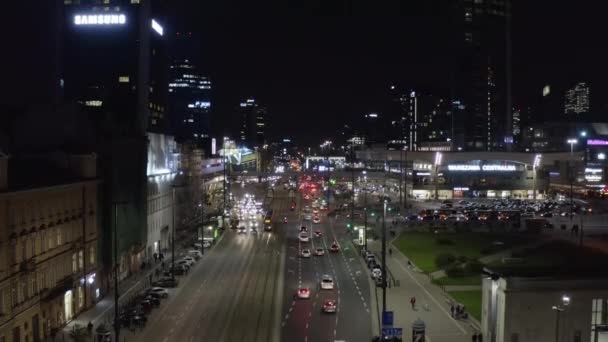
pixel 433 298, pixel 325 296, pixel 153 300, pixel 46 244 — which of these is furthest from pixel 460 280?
pixel 46 244

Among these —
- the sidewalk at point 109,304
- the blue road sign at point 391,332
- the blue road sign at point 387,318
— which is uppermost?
the blue road sign at point 387,318

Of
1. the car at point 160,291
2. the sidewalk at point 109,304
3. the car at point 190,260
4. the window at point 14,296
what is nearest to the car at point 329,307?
the car at point 160,291

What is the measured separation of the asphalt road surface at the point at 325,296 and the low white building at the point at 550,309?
23.2 feet

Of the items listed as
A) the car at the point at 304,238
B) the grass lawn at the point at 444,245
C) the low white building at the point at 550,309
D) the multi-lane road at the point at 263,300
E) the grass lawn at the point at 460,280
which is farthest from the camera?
the car at the point at 304,238

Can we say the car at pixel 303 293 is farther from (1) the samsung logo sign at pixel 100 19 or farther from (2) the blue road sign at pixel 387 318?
(1) the samsung logo sign at pixel 100 19

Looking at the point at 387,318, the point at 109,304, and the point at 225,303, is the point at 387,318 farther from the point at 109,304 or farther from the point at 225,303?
the point at 109,304

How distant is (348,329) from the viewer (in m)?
33.7

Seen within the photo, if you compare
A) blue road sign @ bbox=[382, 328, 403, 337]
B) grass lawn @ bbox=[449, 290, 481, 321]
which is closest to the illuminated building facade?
blue road sign @ bbox=[382, 328, 403, 337]

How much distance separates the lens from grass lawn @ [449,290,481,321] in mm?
37812

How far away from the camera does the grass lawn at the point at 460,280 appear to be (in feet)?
154

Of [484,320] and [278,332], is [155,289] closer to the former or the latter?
[278,332]

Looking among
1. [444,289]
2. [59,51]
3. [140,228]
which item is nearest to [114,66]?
[59,51]

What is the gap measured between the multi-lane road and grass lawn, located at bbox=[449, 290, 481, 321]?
19.4ft

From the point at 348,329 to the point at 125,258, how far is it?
909 inches
